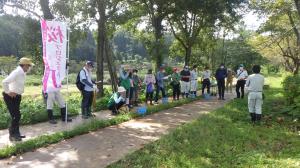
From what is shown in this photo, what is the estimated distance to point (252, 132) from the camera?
1039 centimetres

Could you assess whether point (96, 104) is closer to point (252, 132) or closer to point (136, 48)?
point (252, 132)

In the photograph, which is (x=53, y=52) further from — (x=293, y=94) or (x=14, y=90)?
(x=293, y=94)

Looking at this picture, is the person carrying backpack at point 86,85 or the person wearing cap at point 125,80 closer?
the person carrying backpack at point 86,85

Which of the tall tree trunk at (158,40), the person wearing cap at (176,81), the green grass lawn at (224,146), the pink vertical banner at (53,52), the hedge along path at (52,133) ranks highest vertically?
the tall tree trunk at (158,40)

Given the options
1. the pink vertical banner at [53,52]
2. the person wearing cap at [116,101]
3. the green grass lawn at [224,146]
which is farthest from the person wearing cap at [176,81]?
the pink vertical banner at [53,52]

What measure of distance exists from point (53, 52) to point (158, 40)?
585 inches

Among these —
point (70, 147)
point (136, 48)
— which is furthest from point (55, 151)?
point (136, 48)

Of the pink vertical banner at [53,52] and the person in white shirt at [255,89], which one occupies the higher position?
the pink vertical banner at [53,52]

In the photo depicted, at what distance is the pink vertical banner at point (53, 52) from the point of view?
1019cm

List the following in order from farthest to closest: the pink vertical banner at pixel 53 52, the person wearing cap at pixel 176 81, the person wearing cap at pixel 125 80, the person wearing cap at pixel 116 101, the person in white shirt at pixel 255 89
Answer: the person wearing cap at pixel 176 81
the person wearing cap at pixel 125 80
the person wearing cap at pixel 116 101
the person in white shirt at pixel 255 89
the pink vertical banner at pixel 53 52

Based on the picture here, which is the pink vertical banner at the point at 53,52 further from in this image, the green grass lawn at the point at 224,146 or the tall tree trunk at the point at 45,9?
the tall tree trunk at the point at 45,9

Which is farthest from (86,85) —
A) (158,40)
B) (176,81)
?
(158,40)

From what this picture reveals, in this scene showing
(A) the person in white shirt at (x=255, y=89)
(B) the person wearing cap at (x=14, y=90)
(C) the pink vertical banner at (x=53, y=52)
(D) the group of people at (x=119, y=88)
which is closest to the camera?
(B) the person wearing cap at (x=14, y=90)

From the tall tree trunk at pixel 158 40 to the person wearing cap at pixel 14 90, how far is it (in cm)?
1550
